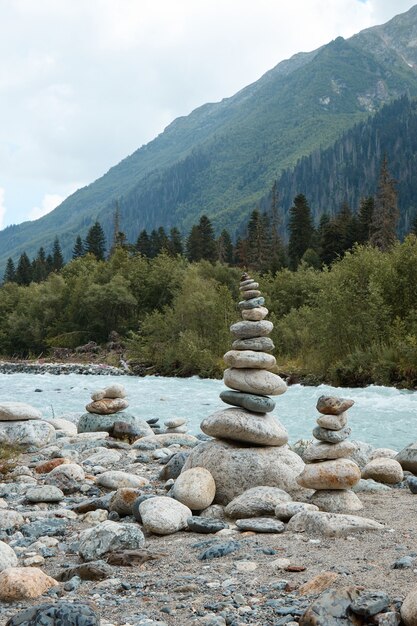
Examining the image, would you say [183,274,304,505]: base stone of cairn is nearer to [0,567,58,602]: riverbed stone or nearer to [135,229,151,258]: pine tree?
[0,567,58,602]: riverbed stone

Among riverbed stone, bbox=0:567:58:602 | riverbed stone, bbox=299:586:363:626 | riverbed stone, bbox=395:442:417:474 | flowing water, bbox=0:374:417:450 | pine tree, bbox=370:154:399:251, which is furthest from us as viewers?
pine tree, bbox=370:154:399:251

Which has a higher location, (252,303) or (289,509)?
(252,303)

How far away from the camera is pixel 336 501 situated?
8.08 metres

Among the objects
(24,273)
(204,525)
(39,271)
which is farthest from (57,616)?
(24,273)

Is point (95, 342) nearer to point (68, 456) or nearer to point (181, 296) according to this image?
point (181, 296)

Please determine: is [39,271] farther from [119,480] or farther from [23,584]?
[23,584]

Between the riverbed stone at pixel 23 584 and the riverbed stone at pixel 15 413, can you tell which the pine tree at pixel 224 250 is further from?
the riverbed stone at pixel 23 584

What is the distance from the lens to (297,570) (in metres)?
5.62

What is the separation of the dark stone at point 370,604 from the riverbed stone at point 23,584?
8.83 feet

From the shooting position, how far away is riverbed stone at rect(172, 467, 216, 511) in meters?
8.20

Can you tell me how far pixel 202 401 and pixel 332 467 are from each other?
17129 millimetres

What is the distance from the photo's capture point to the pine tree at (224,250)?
275 feet

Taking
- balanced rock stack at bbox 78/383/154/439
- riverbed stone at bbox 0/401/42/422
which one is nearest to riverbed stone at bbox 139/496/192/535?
riverbed stone at bbox 0/401/42/422

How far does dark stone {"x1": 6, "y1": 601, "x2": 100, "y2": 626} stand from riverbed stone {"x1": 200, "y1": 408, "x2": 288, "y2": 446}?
4633 millimetres
